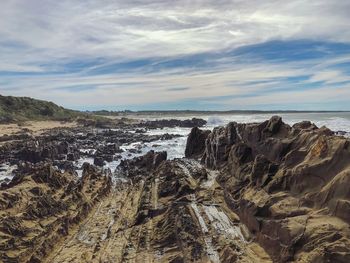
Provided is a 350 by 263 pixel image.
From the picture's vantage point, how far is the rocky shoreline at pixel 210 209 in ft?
54.2

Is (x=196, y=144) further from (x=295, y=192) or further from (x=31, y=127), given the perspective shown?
(x=31, y=127)

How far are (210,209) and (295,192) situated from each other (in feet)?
17.7

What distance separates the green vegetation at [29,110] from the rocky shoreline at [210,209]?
247 feet

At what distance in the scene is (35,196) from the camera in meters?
24.8

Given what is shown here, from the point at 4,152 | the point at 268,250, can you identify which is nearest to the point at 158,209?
the point at 268,250

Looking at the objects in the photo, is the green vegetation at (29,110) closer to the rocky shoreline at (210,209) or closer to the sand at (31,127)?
the sand at (31,127)

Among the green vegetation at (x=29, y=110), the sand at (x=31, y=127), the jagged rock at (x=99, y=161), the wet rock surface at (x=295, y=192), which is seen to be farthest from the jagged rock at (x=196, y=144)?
the green vegetation at (x=29, y=110)

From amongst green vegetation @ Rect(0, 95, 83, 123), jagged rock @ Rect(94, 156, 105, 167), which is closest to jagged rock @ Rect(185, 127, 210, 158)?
jagged rock @ Rect(94, 156, 105, 167)

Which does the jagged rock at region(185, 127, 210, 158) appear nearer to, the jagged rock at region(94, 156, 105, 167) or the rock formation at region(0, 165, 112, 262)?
the jagged rock at region(94, 156, 105, 167)

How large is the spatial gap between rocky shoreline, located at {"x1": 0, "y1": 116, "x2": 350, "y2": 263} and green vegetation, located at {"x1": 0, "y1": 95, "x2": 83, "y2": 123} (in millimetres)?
75289

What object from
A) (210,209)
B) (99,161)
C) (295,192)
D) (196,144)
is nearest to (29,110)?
(99,161)

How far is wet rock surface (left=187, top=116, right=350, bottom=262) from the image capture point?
600 inches

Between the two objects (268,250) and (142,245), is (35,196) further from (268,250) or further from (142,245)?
(268,250)

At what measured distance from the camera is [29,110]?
11350 centimetres
